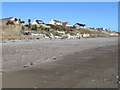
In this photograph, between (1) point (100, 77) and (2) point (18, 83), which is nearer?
(2) point (18, 83)

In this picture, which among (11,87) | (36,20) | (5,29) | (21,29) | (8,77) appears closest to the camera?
(11,87)

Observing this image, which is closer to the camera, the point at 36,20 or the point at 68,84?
the point at 68,84

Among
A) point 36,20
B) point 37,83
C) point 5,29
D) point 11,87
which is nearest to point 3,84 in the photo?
point 11,87

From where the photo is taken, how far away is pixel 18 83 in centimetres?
671

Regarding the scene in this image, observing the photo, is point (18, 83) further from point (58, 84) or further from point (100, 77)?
point (100, 77)

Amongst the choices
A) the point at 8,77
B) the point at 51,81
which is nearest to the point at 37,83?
the point at 51,81

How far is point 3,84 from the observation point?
657 cm

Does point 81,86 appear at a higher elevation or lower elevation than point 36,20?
lower

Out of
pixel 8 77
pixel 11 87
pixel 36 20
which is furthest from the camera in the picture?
pixel 36 20

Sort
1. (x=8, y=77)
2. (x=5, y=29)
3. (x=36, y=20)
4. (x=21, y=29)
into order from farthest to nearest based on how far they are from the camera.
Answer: (x=36, y=20) → (x=21, y=29) → (x=5, y=29) → (x=8, y=77)

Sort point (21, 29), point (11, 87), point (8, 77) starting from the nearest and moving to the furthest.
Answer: point (11, 87), point (8, 77), point (21, 29)

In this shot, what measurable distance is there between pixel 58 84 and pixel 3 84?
1598mm

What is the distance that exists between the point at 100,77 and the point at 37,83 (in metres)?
2.25

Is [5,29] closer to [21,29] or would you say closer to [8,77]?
[21,29]
